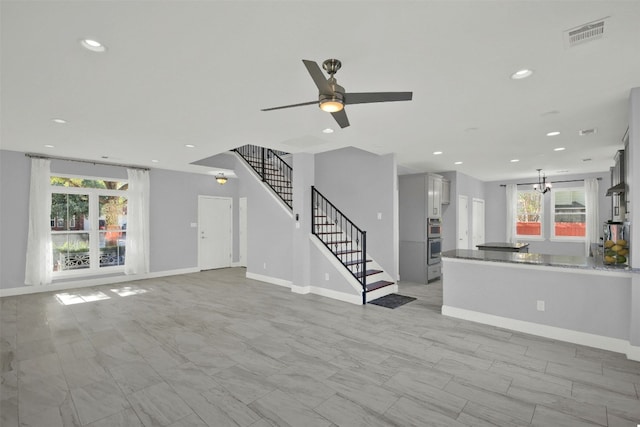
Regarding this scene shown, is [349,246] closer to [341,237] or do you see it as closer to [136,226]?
[341,237]

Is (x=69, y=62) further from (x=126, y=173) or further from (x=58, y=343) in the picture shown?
(x=126, y=173)

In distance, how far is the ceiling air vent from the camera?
2088 mm

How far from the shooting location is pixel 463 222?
8.80 meters

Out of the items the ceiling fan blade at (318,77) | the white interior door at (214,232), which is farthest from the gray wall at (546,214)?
the ceiling fan blade at (318,77)

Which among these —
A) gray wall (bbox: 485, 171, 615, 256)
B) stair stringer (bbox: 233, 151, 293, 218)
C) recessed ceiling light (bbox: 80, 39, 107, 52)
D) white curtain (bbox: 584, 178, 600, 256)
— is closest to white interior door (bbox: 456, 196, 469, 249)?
gray wall (bbox: 485, 171, 615, 256)

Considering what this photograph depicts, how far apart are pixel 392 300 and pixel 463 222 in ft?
14.8

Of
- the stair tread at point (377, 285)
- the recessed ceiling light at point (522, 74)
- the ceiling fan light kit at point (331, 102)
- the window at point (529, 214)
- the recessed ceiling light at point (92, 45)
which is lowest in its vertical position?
the stair tread at point (377, 285)

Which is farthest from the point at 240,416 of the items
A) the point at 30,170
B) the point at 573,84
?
the point at 30,170

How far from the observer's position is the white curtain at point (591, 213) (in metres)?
8.70

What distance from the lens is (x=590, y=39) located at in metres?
2.21

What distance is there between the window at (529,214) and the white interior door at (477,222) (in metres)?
1.10

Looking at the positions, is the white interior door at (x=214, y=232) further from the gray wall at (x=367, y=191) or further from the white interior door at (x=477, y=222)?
the white interior door at (x=477, y=222)

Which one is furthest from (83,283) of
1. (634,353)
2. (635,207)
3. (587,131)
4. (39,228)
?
(587,131)

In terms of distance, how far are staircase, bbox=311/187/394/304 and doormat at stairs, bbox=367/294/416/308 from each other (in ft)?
0.54
